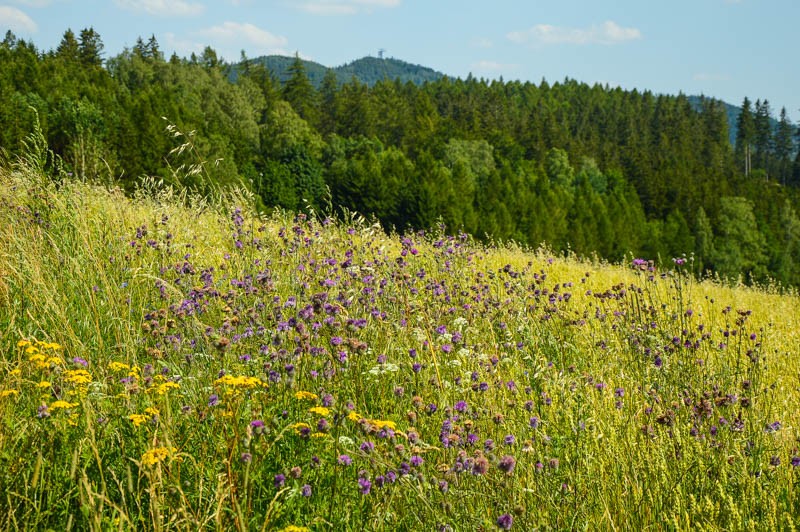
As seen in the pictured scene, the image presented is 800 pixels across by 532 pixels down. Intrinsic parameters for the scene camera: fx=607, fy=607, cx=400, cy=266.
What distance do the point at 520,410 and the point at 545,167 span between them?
257 feet

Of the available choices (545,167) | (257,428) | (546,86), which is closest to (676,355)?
(257,428)

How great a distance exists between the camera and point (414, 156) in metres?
75.9

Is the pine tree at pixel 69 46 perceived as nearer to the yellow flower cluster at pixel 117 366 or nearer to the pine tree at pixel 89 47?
the pine tree at pixel 89 47

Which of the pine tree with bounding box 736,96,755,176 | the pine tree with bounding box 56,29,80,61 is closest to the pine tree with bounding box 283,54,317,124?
the pine tree with bounding box 56,29,80,61

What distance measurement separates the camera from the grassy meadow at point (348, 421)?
2.12m

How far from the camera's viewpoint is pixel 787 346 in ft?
22.4

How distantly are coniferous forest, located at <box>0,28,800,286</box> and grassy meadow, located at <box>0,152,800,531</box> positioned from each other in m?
25.0

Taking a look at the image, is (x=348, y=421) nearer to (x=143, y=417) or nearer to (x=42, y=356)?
(x=143, y=417)

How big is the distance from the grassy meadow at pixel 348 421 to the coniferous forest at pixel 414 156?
81.9 feet

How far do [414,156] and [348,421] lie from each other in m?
74.6

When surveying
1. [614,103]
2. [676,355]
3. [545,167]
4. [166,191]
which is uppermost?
[614,103]

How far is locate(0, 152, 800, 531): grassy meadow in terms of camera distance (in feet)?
6.95

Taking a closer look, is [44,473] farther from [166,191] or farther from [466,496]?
[166,191]

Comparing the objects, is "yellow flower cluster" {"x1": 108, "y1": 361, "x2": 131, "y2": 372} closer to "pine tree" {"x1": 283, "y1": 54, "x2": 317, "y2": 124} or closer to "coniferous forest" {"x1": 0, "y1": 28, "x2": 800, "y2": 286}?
"coniferous forest" {"x1": 0, "y1": 28, "x2": 800, "y2": 286}
